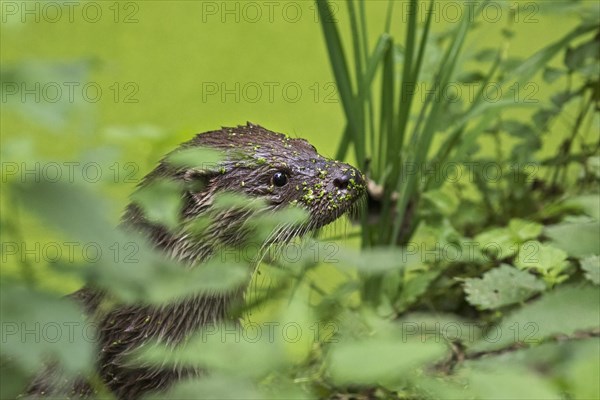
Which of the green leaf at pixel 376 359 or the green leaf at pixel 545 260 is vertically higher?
the green leaf at pixel 376 359

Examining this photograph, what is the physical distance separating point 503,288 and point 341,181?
27 cm

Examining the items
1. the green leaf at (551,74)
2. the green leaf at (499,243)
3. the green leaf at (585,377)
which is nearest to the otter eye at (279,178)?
the green leaf at (499,243)

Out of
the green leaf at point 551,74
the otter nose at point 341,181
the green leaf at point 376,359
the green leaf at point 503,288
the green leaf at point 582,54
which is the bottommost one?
the green leaf at point 503,288

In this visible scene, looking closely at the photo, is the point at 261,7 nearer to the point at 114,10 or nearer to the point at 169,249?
the point at 114,10

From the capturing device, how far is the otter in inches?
37.9

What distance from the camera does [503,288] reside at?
1.10 m

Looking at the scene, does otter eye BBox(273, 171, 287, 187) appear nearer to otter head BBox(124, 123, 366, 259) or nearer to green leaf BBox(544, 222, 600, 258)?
otter head BBox(124, 123, 366, 259)

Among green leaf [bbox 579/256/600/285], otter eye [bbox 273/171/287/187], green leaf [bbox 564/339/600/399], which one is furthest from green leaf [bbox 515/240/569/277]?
green leaf [bbox 564/339/600/399]

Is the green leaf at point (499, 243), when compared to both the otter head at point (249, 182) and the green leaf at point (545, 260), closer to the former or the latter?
the green leaf at point (545, 260)

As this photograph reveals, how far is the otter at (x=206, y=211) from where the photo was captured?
3.16ft

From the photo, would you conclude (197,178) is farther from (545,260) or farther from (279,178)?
(545,260)

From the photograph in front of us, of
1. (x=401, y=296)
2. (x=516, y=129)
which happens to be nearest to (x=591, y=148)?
(x=516, y=129)

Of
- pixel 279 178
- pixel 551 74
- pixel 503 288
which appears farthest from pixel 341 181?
pixel 551 74

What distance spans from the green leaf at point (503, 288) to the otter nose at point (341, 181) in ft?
0.79
